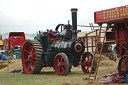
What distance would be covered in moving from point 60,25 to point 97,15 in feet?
14.0

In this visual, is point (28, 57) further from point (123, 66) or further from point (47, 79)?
point (123, 66)

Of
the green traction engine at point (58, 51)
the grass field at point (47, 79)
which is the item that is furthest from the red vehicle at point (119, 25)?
the green traction engine at point (58, 51)

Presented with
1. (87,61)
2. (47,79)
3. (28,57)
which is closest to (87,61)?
(87,61)

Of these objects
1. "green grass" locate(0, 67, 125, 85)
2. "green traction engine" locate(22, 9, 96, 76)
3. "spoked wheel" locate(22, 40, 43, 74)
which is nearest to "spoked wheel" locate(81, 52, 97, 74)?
"green traction engine" locate(22, 9, 96, 76)

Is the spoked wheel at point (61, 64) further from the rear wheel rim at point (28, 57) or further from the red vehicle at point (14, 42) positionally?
the red vehicle at point (14, 42)

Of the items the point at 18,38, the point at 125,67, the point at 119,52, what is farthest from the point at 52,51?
the point at 18,38

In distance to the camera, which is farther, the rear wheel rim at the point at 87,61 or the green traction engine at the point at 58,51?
the rear wheel rim at the point at 87,61

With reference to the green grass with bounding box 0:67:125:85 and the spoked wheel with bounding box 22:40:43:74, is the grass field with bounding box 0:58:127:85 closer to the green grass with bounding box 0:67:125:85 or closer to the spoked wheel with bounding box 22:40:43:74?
the green grass with bounding box 0:67:125:85

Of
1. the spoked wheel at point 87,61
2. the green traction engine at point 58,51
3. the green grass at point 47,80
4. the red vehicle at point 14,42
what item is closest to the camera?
the green grass at point 47,80

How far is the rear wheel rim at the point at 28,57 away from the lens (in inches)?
584

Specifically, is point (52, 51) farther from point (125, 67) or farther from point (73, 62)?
point (125, 67)

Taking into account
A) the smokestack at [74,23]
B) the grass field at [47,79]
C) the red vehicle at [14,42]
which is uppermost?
the smokestack at [74,23]

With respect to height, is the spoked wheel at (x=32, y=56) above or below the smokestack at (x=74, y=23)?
below

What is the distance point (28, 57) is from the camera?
15203 mm
